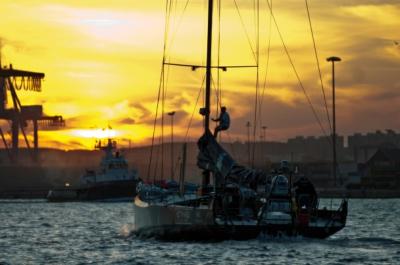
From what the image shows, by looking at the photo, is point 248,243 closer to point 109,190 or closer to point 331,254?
point 331,254

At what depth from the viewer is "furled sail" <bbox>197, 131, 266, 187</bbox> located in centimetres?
4253

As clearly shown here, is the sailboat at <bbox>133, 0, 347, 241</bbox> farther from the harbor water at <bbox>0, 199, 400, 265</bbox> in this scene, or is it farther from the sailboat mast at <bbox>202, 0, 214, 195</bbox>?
the harbor water at <bbox>0, 199, 400, 265</bbox>

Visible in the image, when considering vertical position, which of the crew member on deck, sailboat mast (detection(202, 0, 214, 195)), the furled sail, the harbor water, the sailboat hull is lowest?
the harbor water

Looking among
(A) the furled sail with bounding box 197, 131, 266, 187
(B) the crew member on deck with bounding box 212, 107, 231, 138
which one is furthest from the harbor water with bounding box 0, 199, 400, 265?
(B) the crew member on deck with bounding box 212, 107, 231, 138

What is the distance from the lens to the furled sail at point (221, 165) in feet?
140

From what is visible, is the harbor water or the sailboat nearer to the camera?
the harbor water

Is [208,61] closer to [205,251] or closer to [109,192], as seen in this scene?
[205,251]

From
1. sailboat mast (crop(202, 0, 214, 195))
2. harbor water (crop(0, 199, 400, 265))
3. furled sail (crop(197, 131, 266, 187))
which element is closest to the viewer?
harbor water (crop(0, 199, 400, 265))

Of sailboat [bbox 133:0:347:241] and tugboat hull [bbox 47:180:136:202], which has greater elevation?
tugboat hull [bbox 47:180:136:202]

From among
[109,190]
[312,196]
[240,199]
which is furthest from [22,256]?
[109,190]

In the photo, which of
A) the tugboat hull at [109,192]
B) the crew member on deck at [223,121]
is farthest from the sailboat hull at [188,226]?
the tugboat hull at [109,192]

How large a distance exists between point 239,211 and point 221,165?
4675 mm

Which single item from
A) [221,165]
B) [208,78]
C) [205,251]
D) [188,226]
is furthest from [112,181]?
[205,251]

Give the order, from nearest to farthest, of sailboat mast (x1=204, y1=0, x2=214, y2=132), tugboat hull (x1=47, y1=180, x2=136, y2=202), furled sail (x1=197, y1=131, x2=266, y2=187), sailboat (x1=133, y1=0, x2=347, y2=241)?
1. sailboat (x1=133, y1=0, x2=347, y2=241)
2. furled sail (x1=197, y1=131, x2=266, y2=187)
3. sailboat mast (x1=204, y1=0, x2=214, y2=132)
4. tugboat hull (x1=47, y1=180, x2=136, y2=202)
